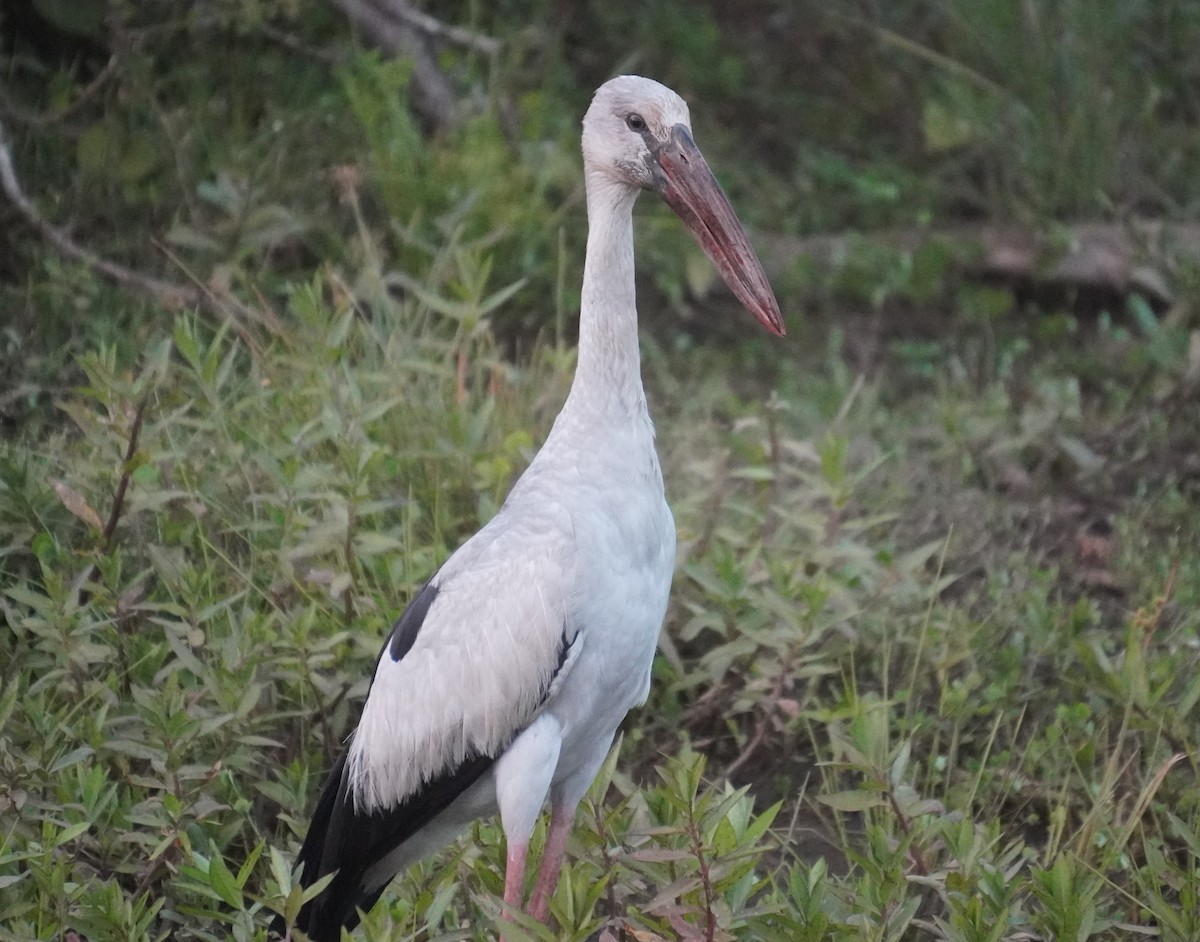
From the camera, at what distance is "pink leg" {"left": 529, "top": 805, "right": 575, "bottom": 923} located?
2766 millimetres

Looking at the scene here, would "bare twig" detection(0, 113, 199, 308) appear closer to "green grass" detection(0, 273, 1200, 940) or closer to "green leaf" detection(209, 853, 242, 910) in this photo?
"green grass" detection(0, 273, 1200, 940)

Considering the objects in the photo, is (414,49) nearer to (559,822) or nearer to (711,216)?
(711,216)

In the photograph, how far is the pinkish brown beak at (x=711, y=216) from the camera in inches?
113

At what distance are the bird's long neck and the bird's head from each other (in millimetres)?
108

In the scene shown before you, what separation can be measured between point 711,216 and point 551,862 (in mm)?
1184

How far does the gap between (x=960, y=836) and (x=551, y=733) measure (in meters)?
0.71

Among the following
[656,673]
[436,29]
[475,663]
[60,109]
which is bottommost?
[656,673]

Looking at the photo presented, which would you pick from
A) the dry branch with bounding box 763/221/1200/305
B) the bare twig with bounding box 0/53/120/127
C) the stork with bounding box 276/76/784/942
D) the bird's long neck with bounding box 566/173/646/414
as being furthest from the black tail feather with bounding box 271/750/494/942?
the dry branch with bounding box 763/221/1200/305

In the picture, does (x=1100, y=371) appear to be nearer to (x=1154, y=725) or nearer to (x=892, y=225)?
(x=892, y=225)

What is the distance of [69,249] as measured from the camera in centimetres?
438

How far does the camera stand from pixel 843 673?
3414 mm

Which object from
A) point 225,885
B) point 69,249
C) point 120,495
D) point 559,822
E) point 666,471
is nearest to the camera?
point 225,885

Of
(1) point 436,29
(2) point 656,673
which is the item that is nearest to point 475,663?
Result: (2) point 656,673

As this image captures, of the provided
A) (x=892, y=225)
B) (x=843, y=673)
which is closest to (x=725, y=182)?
(x=892, y=225)
